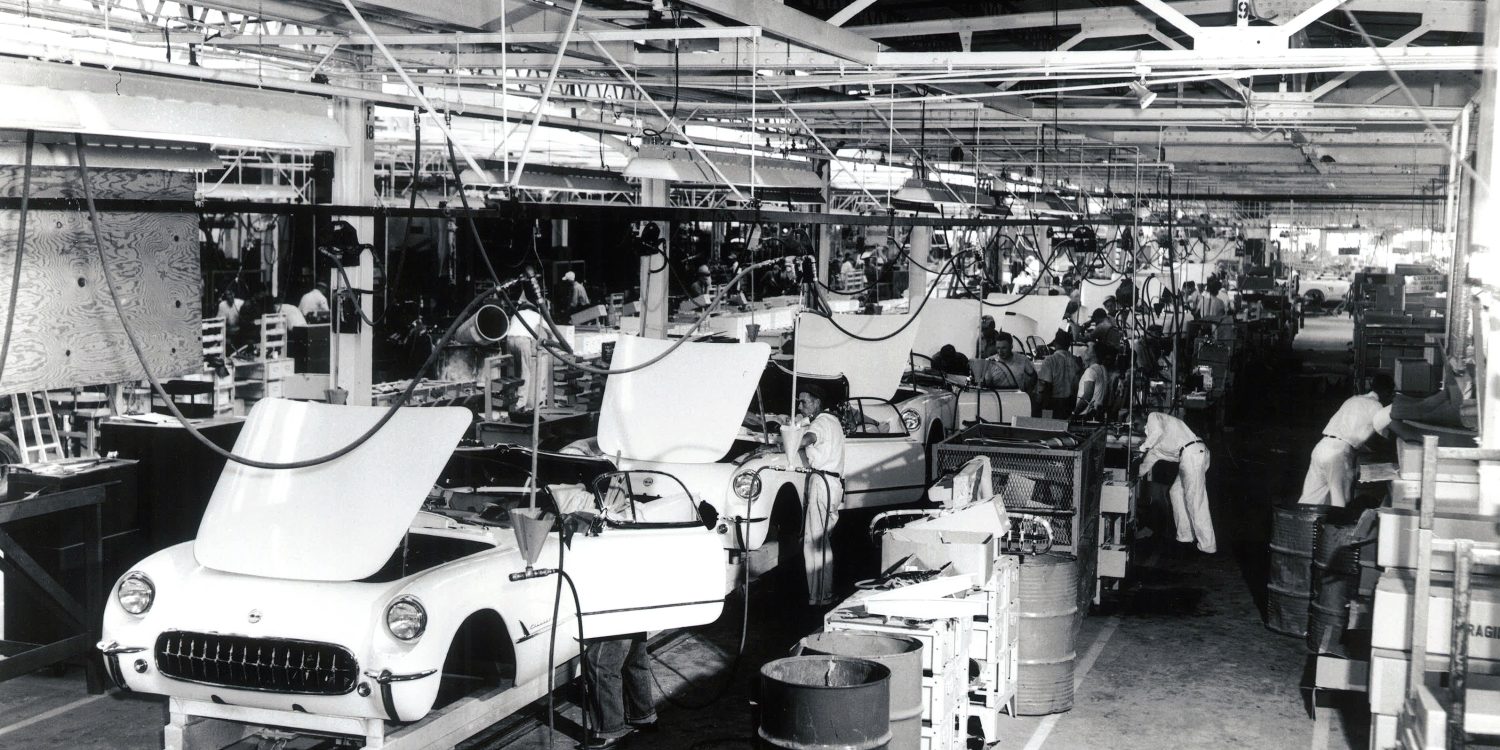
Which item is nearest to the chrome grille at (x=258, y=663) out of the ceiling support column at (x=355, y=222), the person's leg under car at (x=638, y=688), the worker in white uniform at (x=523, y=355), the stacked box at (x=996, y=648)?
the person's leg under car at (x=638, y=688)

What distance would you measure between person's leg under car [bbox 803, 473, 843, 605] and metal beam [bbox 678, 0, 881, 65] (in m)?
3.17

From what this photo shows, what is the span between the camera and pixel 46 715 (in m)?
7.54

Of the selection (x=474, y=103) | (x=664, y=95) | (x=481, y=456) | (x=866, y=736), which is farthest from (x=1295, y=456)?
(x=866, y=736)

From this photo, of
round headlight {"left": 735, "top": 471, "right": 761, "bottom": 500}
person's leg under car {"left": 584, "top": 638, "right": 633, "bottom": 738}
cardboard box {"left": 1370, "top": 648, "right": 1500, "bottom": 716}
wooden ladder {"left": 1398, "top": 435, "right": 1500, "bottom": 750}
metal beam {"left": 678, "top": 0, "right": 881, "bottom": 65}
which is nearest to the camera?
wooden ladder {"left": 1398, "top": 435, "right": 1500, "bottom": 750}

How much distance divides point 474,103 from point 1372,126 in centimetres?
892

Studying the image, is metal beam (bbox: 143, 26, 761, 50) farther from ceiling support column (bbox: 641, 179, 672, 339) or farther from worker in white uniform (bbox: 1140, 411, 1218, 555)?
ceiling support column (bbox: 641, 179, 672, 339)

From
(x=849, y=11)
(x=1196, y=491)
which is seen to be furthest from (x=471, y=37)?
(x=1196, y=491)

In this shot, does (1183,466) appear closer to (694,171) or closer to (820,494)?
(820,494)

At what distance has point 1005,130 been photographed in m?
16.2

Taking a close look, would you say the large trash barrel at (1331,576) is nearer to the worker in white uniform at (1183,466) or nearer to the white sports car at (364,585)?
the worker in white uniform at (1183,466)

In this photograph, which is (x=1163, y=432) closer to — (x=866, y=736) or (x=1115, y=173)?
(x=866, y=736)

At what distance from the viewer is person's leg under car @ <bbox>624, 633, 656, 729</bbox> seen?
291 inches

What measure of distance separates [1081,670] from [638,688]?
315 cm

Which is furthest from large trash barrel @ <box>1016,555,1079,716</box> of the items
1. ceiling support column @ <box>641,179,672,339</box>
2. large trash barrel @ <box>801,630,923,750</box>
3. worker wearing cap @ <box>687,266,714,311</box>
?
worker wearing cap @ <box>687,266,714,311</box>
